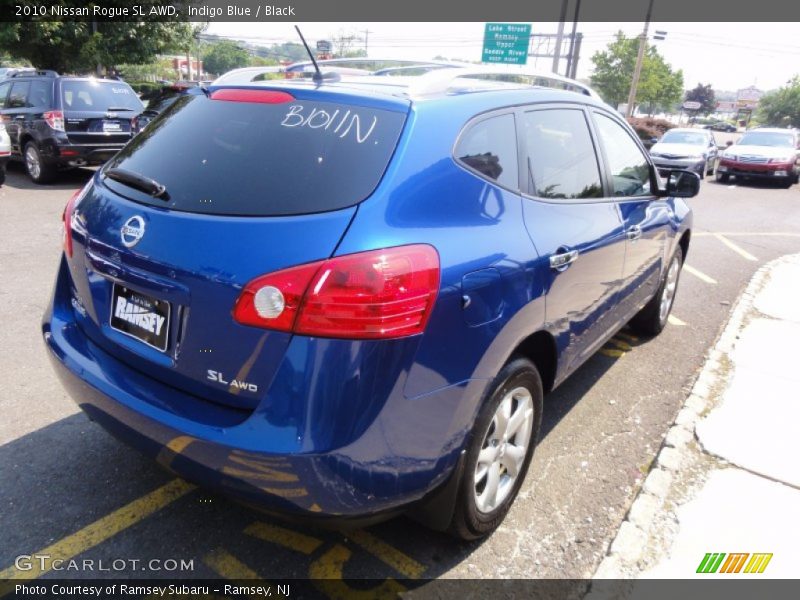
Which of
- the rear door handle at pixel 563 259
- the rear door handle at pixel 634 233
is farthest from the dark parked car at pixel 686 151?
the rear door handle at pixel 563 259

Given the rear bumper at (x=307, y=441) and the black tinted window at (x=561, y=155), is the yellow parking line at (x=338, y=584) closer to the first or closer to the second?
the rear bumper at (x=307, y=441)

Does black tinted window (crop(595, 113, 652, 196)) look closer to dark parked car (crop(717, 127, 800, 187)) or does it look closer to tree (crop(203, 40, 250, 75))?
dark parked car (crop(717, 127, 800, 187))

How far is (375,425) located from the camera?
6.20ft

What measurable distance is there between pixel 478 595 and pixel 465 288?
1.19 metres

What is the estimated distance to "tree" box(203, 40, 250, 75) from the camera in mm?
92188

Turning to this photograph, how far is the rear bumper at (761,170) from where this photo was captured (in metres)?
17.5

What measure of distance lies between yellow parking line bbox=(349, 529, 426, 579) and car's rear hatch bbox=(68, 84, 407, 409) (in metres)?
0.99

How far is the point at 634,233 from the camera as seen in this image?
367cm

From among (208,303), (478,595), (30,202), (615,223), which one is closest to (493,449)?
(478,595)

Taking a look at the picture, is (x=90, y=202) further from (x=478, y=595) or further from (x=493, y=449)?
(x=478, y=595)

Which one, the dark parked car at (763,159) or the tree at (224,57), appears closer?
the dark parked car at (763,159)

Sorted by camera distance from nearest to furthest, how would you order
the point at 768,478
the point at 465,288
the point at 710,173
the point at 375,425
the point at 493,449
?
the point at 375,425 < the point at 465,288 < the point at 493,449 < the point at 768,478 < the point at 710,173

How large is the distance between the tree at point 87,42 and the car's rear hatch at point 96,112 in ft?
23.2

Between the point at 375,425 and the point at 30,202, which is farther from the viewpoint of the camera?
the point at 30,202
